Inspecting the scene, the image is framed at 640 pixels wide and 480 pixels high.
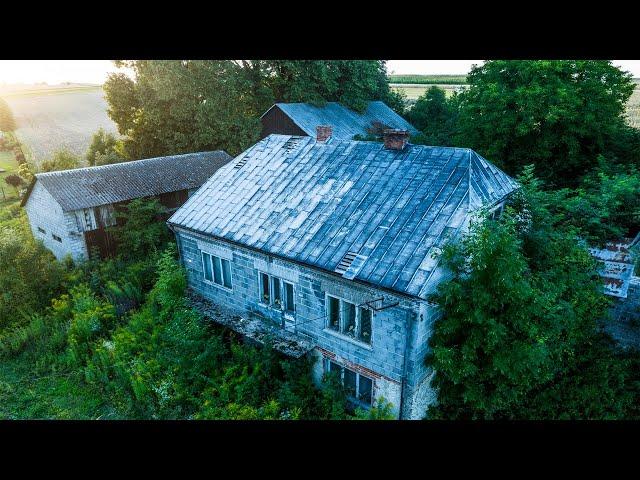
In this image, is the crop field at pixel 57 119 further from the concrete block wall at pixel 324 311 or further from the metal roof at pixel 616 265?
the metal roof at pixel 616 265

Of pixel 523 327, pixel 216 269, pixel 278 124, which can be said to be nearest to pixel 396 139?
pixel 523 327

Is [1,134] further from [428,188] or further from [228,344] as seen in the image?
[428,188]

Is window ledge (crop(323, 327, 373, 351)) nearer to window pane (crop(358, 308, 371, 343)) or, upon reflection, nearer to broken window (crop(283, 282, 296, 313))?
window pane (crop(358, 308, 371, 343))

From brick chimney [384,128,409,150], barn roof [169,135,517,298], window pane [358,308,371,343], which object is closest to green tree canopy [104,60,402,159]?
barn roof [169,135,517,298]

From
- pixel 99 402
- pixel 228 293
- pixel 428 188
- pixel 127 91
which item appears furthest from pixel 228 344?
pixel 127 91

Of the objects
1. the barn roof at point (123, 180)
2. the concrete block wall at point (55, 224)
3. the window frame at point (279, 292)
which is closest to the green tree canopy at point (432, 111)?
the barn roof at point (123, 180)

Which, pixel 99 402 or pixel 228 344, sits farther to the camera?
pixel 228 344
